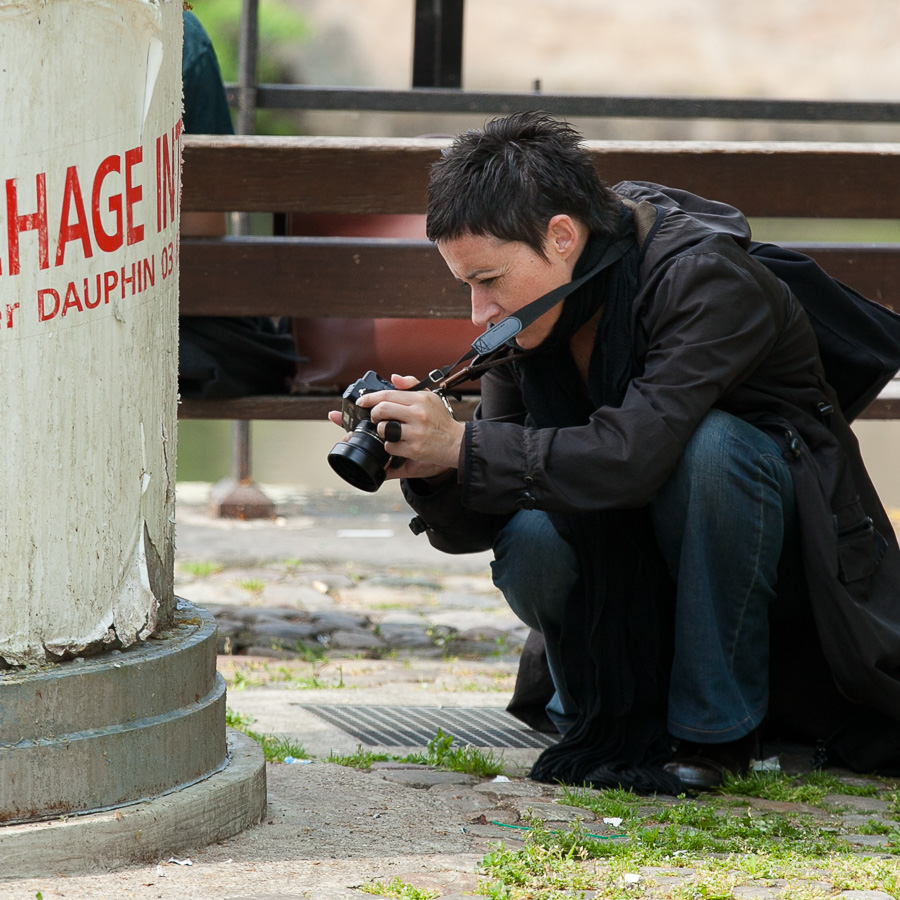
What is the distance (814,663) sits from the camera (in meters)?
2.59

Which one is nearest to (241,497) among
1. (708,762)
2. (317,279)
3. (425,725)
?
(317,279)

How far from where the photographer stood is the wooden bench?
3.24 meters

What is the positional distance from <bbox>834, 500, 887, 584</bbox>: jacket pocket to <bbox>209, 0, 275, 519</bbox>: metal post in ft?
10.6

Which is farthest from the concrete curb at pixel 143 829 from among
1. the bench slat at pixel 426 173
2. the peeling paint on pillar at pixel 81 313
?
the bench slat at pixel 426 173

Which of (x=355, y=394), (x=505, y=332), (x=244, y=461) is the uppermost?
(x=505, y=332)

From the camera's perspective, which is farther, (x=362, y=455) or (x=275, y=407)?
(x=275, y=407)

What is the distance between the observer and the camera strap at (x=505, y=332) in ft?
7.28

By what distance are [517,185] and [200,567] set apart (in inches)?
108

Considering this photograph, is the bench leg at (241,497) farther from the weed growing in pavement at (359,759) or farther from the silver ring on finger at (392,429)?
the silver ring on finger at (392,429)

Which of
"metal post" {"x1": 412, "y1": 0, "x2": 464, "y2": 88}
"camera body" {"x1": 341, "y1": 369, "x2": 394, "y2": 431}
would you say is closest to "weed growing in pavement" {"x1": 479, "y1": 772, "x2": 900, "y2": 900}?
"camera body" {"x1": 341, "y1": 369, "x2": 394, "y2": 431}

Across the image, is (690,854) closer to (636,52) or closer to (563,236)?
(563,236)

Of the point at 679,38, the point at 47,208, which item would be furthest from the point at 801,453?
the point at 679,38

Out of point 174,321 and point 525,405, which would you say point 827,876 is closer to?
point 525,405

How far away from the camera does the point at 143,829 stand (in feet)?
5.95
